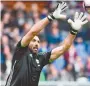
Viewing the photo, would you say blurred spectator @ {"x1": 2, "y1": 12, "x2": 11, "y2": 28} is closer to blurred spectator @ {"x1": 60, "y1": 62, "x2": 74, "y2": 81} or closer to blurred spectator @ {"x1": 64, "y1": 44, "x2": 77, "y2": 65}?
blurred spectator @ {"x1": 64, "y1": 44, "x2": 77, "y2": 65}

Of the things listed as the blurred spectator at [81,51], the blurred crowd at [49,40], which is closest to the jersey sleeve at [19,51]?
the blurred crowd at [49,40]

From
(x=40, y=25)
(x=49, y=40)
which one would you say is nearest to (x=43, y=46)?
(x=49, y=40)

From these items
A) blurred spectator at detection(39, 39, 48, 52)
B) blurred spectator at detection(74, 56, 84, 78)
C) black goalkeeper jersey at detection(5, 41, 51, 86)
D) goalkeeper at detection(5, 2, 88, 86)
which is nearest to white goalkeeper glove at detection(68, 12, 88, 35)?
goalkeeper at detection(5, 2, 88, 86)

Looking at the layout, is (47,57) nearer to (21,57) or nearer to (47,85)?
(21,57)

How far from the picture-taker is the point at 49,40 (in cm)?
1373

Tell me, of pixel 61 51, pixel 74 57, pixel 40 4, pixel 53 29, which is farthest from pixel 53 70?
pixel 61 51

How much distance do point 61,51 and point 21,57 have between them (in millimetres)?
777

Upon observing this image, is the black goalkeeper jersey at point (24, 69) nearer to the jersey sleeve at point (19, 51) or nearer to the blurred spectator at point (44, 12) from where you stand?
the jersey sleeve at point (19, 51)

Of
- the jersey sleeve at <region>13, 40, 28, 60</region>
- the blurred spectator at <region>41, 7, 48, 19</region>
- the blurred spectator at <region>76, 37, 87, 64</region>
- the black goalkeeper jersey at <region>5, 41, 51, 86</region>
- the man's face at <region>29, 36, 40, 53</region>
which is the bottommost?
the black goalkeeper jersey at <region>5, 41, 51, 86</region>

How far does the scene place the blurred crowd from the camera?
12.6 m

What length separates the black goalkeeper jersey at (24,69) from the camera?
24.7ft

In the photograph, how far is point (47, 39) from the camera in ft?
45.2

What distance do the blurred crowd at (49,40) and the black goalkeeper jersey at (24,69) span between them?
437 centimetres

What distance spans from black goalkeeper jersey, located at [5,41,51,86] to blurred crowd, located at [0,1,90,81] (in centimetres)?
437
